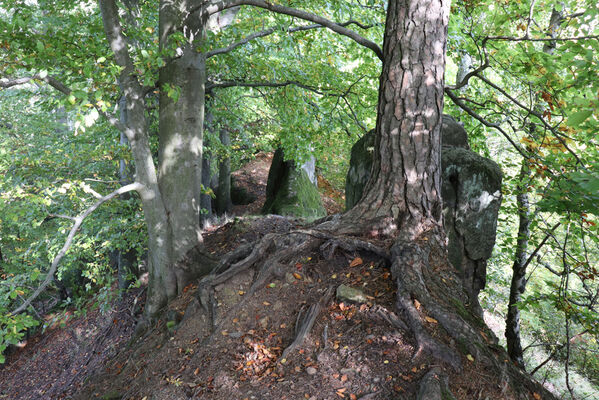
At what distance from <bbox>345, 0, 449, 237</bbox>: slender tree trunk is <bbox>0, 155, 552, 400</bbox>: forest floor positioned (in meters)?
0.67

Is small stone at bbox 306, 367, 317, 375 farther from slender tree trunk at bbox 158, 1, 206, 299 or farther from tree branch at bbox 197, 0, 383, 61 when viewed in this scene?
tree branch at bbox 197, 0, 383, 61

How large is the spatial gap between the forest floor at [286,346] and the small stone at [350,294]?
0.11ft

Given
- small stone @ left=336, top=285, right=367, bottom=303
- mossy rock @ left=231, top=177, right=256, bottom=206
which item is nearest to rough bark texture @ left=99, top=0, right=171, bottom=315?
small stone @ left=336, top=285, right=367, bottom=303

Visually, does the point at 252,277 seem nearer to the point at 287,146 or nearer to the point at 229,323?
the point at 229,323

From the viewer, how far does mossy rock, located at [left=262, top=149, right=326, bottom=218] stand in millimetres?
10078

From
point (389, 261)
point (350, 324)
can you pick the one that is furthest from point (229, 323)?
point (389, 261)

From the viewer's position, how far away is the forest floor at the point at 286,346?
2734mm

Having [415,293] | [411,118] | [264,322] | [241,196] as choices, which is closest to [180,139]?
[264,322]

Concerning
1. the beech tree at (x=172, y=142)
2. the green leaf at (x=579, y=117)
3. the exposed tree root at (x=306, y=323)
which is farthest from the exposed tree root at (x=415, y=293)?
the green leaf at (x=579, y=117)

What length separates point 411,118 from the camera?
387 centimetres

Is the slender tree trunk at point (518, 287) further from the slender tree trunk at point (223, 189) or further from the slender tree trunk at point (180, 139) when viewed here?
the slender tree trunk at point (223, 189)

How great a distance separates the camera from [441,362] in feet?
8.90

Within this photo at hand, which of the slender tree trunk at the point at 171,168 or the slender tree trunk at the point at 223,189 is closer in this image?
the slender tree trunk at the point at 171,168

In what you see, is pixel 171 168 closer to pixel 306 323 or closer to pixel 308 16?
pixel 308 16
